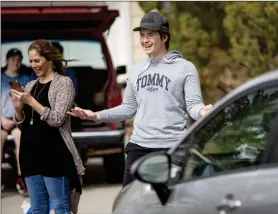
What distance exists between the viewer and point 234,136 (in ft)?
13.0

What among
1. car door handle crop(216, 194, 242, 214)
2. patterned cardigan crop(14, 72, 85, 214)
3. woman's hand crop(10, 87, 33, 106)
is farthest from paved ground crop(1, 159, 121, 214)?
car door handle crop(216, 194, 242, 214)

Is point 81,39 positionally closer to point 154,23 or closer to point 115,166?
point 115,166

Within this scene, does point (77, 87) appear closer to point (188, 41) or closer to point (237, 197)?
point (188, 41)

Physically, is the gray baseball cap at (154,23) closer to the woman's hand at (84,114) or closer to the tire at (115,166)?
the woman's hand at (84,114)

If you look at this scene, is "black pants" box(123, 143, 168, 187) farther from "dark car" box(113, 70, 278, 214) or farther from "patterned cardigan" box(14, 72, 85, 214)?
"dark car" box(113, 70, 278, 214)

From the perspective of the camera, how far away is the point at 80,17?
1101 centimetres

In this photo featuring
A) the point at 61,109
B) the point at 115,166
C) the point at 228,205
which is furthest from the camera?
the point at 115,166

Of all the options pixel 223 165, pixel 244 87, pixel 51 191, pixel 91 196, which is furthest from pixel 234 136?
pixel 91 196

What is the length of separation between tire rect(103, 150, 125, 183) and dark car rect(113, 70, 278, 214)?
6.85 meters

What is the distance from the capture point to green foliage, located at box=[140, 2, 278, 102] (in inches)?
458

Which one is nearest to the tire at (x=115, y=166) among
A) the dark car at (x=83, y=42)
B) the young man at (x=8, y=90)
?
the dark car at (x=83, y=42)

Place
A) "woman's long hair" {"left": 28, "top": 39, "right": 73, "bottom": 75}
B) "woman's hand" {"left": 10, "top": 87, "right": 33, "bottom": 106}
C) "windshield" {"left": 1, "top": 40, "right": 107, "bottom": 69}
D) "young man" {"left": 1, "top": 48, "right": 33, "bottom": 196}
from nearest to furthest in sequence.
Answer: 1. "woman's hand" {"left": 10, "top": 87, "right": 33, "bottom": 106}
2. "woman's long hair" {"left": 28, "top": 39, "right": 73, "bottom": 75}
3. "young man" {"left": 1, "top": 48, "right": 33, "bottom": 196}
4. "windshield" {"left": 1, "top": 40, "right": 107, "bottom": 69}

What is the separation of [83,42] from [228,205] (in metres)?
7.93

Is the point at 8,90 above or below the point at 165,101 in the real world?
below
